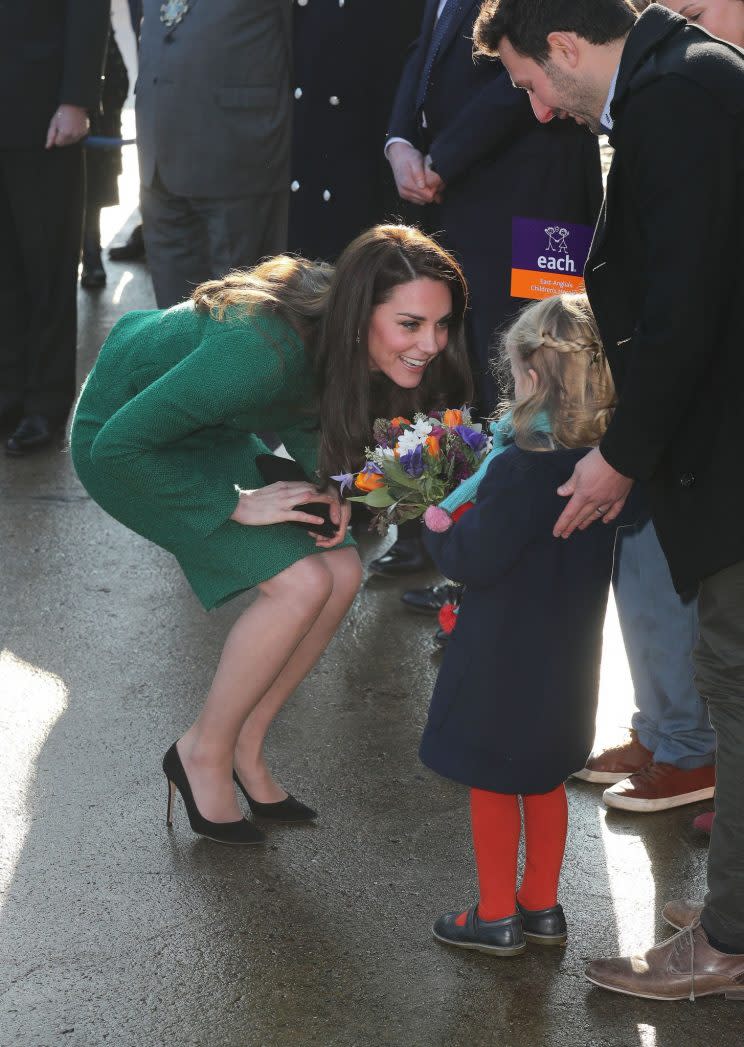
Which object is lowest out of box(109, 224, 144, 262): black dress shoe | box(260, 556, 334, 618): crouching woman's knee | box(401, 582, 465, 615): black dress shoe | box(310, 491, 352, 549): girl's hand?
box(401, 582, 465, 615): black dress shoe

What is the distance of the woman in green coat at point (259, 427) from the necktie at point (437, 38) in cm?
118

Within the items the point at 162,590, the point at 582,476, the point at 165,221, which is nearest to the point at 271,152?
the point at 165,221

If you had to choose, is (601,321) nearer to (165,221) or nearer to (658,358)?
(658,358)

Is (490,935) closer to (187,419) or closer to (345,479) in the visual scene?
(345,479)

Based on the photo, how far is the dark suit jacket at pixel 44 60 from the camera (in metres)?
4.97

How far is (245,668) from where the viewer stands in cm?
294

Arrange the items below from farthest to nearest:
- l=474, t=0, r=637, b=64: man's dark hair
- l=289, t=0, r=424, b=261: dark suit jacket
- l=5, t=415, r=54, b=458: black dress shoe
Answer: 1. l=5, t=415, r=54, b=458: black dress shoe
2. l=289, t=0, r=424, b=261: dark suit jacket
3. l=474, t=0, r=637, b=64: man's dark hair

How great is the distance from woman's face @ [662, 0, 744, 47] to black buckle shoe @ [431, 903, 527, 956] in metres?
2.00

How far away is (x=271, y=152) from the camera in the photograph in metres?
4.74

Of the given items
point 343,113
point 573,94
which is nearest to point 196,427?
point 573,94

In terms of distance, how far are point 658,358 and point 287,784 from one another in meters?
1.48

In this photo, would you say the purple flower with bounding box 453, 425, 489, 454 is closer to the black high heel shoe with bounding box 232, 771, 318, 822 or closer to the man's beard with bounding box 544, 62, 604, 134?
the man's beard with bounding box 544, 62, 604, 134

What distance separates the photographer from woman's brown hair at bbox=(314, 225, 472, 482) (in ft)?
9.57

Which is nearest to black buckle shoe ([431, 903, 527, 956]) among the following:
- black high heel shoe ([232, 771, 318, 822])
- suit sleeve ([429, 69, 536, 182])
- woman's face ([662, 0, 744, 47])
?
black high heel shoe ([232, 771, 318, 822])
